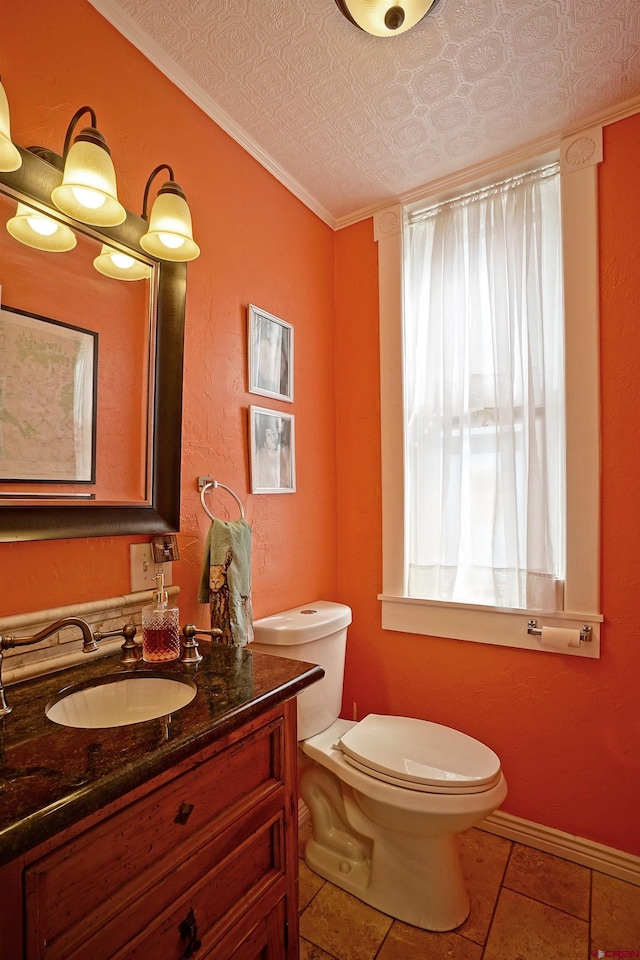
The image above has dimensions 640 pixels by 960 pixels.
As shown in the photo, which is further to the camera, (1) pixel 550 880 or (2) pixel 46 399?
(1) pixel 550 880

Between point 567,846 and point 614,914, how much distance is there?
221 millimetres

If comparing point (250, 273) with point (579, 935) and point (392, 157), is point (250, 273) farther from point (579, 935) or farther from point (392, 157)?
point (579, 935)

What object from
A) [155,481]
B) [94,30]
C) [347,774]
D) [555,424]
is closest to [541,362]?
[555,424]

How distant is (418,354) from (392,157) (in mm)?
713

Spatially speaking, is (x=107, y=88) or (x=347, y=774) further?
(x=347, y=774)

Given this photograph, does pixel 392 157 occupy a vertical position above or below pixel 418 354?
above

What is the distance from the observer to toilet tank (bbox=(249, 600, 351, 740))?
5.22 feet

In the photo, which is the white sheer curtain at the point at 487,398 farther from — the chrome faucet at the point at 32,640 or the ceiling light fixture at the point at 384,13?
the chrome faucet at the point at 32,640

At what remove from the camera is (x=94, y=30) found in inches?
49.3

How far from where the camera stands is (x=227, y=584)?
1429 millimetres

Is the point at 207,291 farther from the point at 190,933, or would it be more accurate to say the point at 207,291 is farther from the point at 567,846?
the point at 567,846

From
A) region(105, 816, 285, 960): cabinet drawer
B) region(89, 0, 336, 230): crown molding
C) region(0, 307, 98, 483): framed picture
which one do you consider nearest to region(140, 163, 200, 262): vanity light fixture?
region(0, 307, 98, 483): framed picture

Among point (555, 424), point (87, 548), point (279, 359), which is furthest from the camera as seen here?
point (279, 359)

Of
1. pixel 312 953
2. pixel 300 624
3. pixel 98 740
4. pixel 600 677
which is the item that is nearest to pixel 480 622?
→ pixel 600 677
